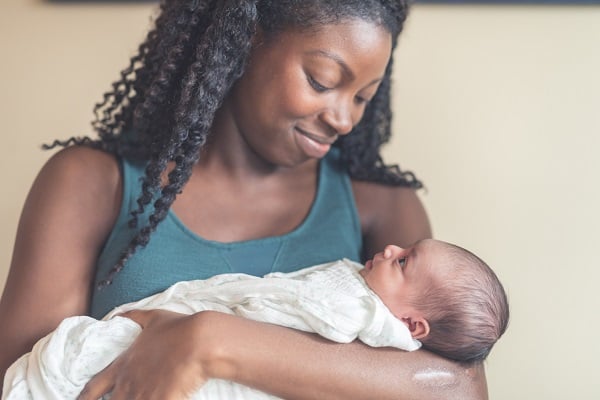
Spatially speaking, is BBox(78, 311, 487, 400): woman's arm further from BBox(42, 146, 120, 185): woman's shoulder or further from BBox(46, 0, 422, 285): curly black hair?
BBox(42, 146, 120, 185): woman's shoulder

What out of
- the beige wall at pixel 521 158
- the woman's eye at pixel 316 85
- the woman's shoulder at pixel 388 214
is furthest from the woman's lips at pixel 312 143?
the beige wall at pixel 521 158

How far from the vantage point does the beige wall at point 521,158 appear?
178 centimetres

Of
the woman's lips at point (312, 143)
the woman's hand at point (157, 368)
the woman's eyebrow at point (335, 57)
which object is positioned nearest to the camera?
the woman's hand at point (157, 368)

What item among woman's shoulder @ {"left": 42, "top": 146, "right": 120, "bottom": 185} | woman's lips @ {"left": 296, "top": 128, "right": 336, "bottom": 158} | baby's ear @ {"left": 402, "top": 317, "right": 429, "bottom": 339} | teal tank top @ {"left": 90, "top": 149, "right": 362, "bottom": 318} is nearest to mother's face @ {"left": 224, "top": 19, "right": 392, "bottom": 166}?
woman's lips @ {"left": 296, "top": 128, "right": 336, "bottom": 158}

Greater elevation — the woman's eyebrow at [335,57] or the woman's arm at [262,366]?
the woman's eyebrow at [335,57]

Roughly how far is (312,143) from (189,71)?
0.92 ft

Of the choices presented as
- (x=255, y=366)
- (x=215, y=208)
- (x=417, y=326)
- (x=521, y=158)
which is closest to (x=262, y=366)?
(x=255, y=366)

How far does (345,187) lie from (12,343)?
0.77 m

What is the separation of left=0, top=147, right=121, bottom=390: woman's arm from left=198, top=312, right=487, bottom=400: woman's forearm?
1.13ft

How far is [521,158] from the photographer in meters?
1.82

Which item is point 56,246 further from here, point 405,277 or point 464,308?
point 464,308

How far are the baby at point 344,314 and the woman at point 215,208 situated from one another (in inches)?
1.3

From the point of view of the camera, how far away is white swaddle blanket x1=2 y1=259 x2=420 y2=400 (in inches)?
46.7

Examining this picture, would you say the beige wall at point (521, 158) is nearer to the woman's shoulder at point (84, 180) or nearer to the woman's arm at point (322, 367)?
the woman's arm at point (322, 367)
